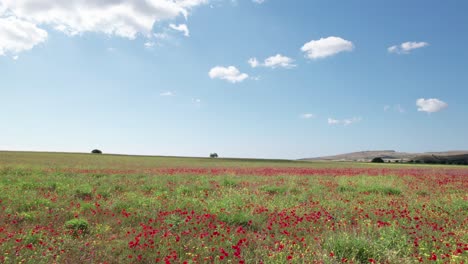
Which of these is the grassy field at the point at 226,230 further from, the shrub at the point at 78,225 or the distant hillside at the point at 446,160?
the distant hillside at the point at 446,160

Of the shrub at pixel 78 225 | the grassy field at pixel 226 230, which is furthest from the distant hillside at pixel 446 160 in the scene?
the shrub at pixel 78 225

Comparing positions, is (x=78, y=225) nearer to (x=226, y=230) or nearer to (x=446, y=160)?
(x=226, y=230)

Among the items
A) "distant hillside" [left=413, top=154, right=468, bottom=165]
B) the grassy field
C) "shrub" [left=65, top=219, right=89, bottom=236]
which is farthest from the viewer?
"distant hillside" [left=413, top=154, right=468, bottom=165]

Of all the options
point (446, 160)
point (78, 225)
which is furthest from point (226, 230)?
point (446, 160)

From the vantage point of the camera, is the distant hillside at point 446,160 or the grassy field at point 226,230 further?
the distant hillside at point 446,160

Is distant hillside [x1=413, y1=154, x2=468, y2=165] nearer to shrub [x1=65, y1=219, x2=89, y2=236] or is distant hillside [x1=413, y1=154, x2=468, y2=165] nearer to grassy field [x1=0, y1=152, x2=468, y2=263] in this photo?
grassy field [x1=0, y1=152, x2=468, y2=263]

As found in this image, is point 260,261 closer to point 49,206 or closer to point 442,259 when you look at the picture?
point 442,259

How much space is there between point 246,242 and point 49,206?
22.0 ft

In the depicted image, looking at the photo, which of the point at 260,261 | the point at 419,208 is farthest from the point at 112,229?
the point at 419,208

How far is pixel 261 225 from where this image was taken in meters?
7.55

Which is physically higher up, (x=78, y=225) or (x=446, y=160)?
(x=78, y=225)

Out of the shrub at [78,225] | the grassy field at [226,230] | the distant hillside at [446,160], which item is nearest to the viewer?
the grassy field at [226,230]

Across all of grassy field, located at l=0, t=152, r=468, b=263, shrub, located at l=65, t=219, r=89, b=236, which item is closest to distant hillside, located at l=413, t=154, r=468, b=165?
grassy field, located at l=0, t=152, r=468, b=263

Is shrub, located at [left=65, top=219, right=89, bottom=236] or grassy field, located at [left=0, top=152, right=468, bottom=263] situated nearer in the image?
grassy field, located at [left=0, top=152, right=468, bottom=263]
